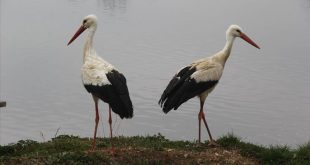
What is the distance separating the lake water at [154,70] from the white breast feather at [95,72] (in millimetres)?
7410

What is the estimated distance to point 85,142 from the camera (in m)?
9.81

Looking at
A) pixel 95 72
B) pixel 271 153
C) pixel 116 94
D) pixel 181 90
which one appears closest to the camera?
pixel 116 94

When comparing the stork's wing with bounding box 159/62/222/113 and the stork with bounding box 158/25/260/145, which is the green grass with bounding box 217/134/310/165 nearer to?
the stork with bounding box 158/25/260/145

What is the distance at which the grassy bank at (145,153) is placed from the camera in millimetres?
7750

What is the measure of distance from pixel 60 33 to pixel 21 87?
9524mm

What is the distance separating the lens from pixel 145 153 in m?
8.29

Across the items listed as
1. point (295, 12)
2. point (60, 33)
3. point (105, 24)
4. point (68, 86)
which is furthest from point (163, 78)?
point (295, 12)

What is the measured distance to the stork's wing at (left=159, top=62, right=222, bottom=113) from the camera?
31.7ft

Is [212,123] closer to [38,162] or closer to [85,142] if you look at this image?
[85,142]

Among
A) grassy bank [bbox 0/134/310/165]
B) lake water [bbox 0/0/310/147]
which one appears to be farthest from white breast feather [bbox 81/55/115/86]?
lake water [bbox 0/0/310/147]

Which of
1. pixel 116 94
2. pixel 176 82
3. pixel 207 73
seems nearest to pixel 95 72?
pixel 116 94

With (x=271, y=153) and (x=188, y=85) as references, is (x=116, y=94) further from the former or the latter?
(x=271, y=153)

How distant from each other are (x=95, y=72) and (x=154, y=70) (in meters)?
16.3

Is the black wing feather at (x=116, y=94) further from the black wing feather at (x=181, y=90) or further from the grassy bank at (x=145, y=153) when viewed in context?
the black wing feather at (x=181, y=90)
